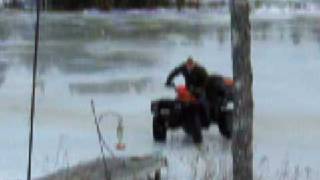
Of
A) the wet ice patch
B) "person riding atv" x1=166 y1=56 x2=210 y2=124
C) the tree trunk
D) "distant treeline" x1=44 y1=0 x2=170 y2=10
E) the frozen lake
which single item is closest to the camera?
the tree trunk

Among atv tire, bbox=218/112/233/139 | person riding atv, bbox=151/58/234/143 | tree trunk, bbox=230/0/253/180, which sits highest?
tree trunk, bbox=230/0/253/180

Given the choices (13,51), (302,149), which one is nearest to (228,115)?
(302,149)

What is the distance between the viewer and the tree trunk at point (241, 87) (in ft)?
17.2

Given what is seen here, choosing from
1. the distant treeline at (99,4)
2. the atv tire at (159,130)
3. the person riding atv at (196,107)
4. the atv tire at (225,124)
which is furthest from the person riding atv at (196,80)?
the distant treeline at (99,4)

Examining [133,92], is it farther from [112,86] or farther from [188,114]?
[188,114]

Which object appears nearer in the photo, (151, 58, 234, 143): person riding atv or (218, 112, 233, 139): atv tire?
(151, 58, 234, 143): person riding atv

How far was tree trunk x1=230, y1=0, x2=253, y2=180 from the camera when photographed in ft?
17.2

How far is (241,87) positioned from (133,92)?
12.0 metres

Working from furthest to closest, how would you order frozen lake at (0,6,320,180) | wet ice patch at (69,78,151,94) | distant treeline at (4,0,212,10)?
distant treeline at (4,0,212,10) → wet ice patch at (69,78,151,94) → frozen lake at (0,6,320,180)

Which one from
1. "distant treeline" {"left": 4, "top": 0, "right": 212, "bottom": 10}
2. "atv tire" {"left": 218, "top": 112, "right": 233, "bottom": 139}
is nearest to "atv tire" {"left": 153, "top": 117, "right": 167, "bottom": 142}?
"atv tire" {"left": 218, "top": 112, "right": 233, "bottom": 139}

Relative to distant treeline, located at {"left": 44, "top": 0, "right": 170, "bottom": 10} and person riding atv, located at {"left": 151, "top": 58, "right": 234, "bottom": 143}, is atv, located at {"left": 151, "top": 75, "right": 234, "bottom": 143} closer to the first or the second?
person riding atv, located at {"left": 151, "top": 58, "right": 234, "bottom": 143}

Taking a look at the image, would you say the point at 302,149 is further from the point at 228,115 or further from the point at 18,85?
the point at 18,85

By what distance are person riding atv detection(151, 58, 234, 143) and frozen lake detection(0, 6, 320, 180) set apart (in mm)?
207

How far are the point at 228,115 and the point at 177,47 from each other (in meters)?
15.4
